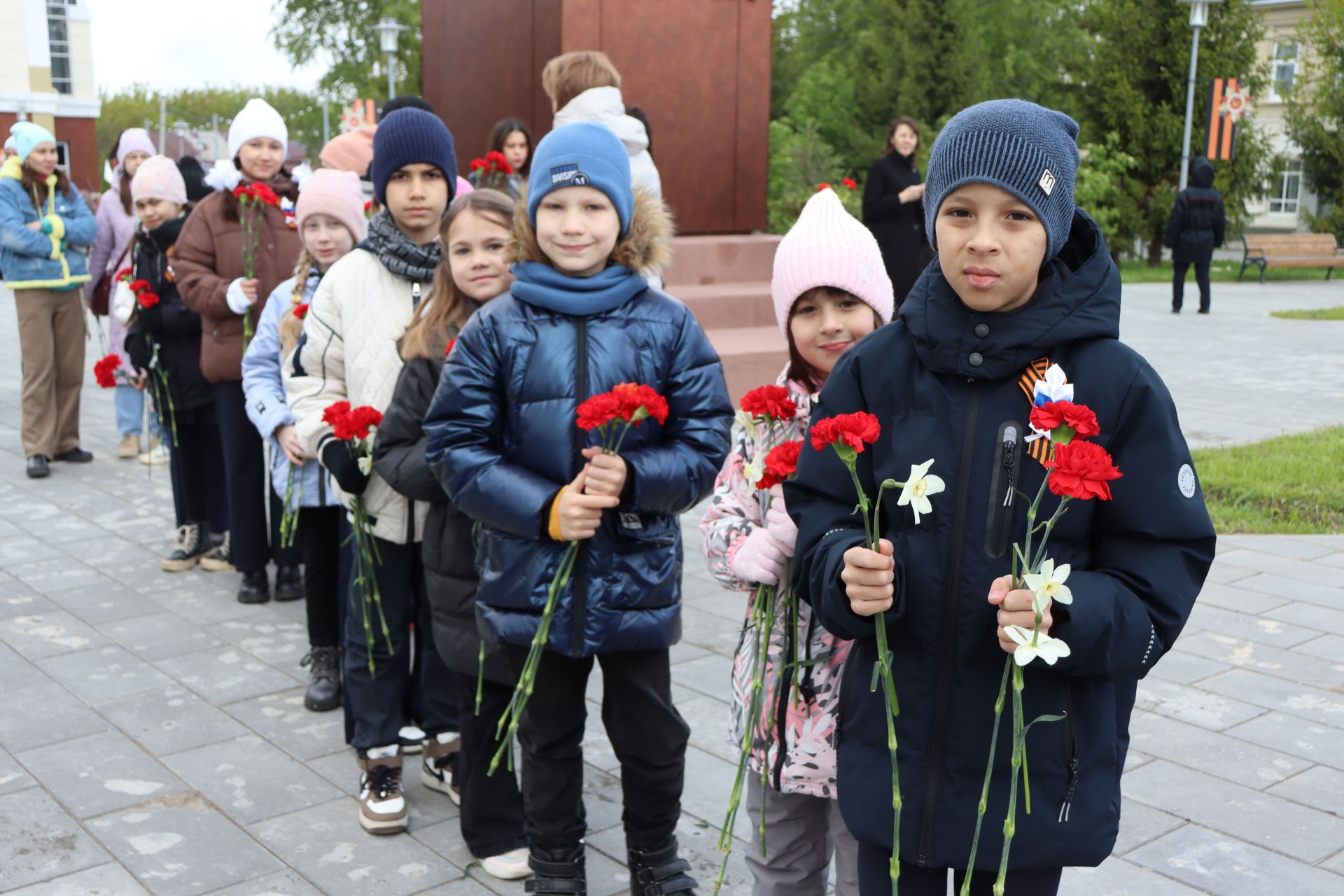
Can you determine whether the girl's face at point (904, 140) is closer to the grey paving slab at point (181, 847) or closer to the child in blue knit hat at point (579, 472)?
the child in blue knit hat at point (579, 472)

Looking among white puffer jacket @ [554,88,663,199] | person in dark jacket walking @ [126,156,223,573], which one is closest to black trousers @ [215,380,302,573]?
person in dark jacket walking @ [126,156,223,573]

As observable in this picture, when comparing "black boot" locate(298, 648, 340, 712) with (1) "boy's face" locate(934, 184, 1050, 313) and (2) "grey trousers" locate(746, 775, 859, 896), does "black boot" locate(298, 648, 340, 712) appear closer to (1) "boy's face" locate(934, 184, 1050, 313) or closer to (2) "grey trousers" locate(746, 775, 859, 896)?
(2) "grey trousers" locate(746, 775, 859, 896)

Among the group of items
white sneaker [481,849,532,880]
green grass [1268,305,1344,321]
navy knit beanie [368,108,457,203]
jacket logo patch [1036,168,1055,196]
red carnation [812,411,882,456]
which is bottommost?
white sneaker [481,849,532,880]

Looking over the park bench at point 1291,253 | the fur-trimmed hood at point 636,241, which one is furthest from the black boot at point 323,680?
the park bench at point 1291,253

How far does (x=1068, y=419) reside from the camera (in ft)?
6.02

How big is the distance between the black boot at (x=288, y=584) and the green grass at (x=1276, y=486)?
4486 mm

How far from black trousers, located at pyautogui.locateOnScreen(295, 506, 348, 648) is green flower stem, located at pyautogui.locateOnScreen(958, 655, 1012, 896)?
3.18 metres

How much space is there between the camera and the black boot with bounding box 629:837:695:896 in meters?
3.28

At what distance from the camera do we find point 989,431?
2.06m

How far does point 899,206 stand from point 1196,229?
8463mm

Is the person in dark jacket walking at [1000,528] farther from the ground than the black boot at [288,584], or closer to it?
farther from the ground

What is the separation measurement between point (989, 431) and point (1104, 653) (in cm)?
37

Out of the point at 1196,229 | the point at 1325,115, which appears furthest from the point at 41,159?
the point at 1325,115

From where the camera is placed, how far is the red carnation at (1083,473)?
1764 mm
